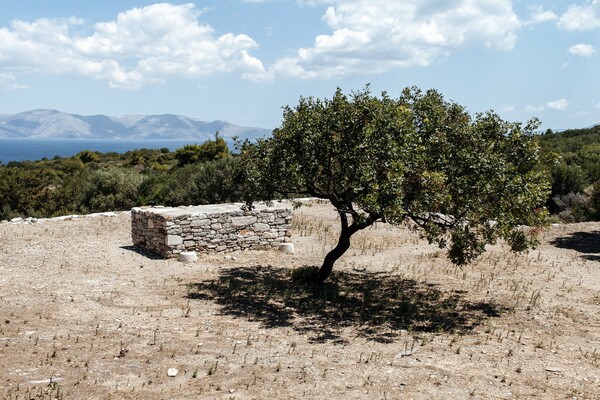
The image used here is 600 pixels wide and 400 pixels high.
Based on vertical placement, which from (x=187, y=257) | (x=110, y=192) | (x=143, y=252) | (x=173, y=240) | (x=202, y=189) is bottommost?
(x=143, y=252)

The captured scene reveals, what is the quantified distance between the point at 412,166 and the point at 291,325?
15.0 ft

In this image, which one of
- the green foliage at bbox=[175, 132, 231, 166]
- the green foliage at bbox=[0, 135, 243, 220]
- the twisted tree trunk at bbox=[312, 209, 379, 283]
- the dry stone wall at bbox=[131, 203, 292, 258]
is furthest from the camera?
the green foliage at bbox=[175, 132, 231, 166]

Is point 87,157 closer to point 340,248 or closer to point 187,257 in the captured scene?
point 187,257

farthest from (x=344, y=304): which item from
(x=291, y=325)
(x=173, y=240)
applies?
(x=173, y=240)

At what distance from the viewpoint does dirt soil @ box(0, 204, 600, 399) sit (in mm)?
8484

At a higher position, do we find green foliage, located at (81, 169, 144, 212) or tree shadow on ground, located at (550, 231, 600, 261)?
green foliage, located at (81, 169, 144, 212)

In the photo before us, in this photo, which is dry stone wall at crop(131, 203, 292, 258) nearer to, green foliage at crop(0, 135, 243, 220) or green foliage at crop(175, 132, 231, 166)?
green foliage at crop(0, 135, 243, 220)

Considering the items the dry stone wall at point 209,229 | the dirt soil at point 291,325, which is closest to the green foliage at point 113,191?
the dry stone wall at point 209,229

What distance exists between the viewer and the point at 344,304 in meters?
13.6

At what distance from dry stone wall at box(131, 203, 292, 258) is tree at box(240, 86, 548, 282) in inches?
165

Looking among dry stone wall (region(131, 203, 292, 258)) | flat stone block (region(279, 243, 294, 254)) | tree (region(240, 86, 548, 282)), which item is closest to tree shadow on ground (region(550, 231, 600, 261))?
tree (region(240, 86, 548, 282))

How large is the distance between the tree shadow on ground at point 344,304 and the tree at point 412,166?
1515mm

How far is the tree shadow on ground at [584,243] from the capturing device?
67.8 feet

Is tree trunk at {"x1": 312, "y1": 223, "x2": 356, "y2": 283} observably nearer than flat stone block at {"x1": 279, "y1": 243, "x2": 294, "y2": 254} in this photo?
Yes
